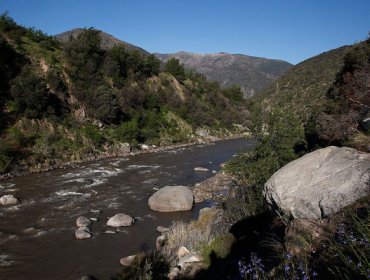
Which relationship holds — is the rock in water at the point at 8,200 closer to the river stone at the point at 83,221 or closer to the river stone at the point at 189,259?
the river stone at the point at 83,221

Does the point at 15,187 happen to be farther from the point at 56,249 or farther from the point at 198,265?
the point at 198,265

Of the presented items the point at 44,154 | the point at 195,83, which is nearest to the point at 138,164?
the point at 44,154

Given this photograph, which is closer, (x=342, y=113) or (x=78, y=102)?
(x=342, y=113)

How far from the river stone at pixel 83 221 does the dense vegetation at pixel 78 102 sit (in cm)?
1113

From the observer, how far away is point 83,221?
1470 cm

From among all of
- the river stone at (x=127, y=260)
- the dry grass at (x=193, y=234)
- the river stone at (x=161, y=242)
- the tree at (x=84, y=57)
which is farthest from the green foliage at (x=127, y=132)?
the river stone at (x=127, y=260)

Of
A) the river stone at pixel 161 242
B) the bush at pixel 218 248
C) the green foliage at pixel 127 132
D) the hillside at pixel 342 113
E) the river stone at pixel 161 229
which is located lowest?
the river stone at pixel 161 229

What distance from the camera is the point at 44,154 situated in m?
26.9

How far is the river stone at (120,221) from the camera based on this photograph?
14.7m

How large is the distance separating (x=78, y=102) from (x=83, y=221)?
23573mm

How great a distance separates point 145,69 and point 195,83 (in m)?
17.9

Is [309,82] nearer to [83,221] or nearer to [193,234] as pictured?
[83,221]

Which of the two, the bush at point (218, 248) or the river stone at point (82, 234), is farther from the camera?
the river stone at point (82, 234)

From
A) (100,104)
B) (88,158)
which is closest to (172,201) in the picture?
(88,158)
